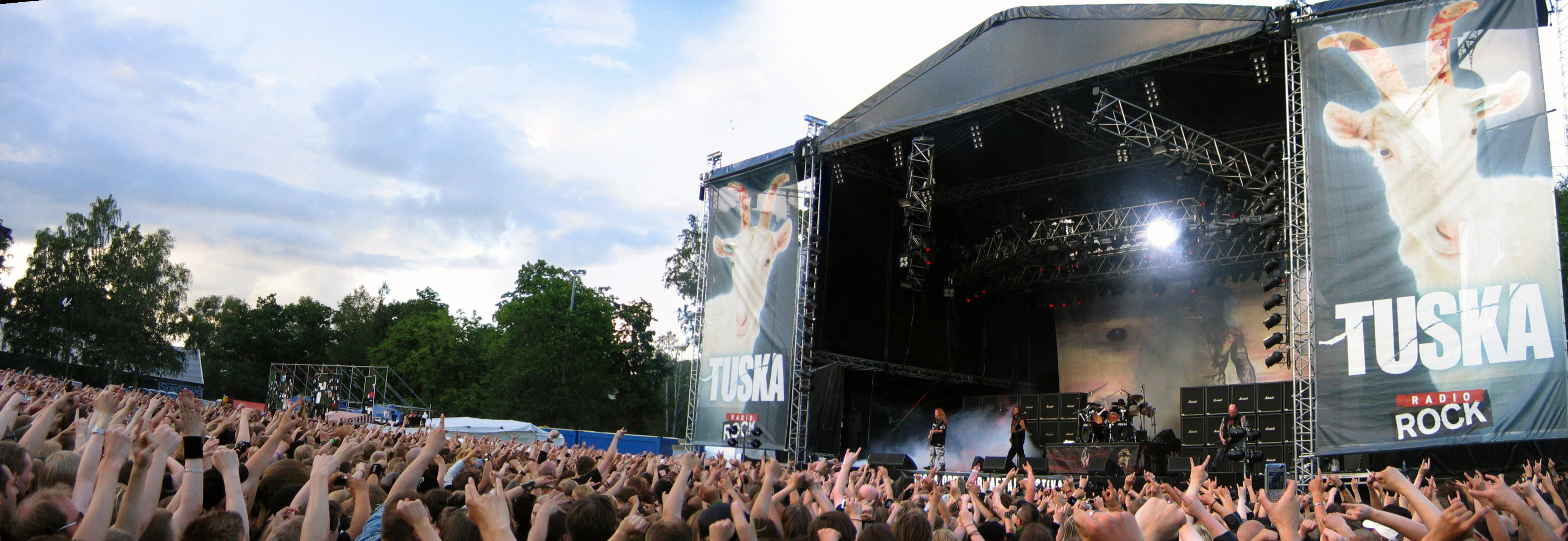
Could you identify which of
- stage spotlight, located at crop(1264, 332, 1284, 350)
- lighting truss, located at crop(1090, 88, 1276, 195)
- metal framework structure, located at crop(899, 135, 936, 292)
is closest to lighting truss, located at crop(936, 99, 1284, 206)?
lighting truss, located at crop(1090, 88, 1276, 195)

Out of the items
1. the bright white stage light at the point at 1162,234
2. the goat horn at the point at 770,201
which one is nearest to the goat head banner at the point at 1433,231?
the bright white stage light at the point at 1162,234

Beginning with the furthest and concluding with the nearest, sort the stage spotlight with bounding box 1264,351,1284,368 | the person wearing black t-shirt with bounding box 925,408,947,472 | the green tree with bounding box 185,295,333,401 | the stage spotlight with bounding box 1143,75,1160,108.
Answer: the green tree with bounding box 185,295,333,401 → the person wearing black t-shirt with bounding box 925,408,947,472 → the stage spotlight with bounding box 1143,75,1160,108 → the stage spotlight with bounding box 1264,351,1284,368

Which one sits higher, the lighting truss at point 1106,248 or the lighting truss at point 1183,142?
the lighting truss at point 1183,142

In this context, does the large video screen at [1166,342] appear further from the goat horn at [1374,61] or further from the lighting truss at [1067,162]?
the goat horn at [1374,61]

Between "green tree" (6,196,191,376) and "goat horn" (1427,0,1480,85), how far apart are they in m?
37.1

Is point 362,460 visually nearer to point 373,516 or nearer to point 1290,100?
point 373,516

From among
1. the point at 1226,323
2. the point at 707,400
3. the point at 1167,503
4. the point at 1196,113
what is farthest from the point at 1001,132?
the point at 1167,503

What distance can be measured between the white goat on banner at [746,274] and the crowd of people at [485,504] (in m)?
12.0

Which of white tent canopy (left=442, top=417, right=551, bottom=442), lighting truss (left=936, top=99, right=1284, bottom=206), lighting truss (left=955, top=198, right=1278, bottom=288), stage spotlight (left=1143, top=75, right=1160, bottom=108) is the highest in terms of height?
stage spotlight (left=1143, top=75, right=1160, bottom=108)

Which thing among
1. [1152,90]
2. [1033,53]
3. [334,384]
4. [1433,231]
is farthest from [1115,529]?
[334,384]

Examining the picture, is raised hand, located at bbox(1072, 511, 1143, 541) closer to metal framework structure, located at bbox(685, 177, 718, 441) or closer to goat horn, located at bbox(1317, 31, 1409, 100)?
goat horn, located at bbox(1317, 31, 1409, 100)

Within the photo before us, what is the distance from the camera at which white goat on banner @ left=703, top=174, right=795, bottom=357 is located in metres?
17.0

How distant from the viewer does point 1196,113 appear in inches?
543

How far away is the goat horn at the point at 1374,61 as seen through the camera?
1070 cm
